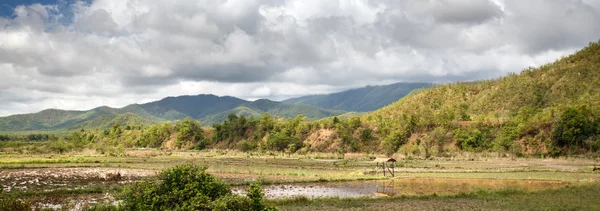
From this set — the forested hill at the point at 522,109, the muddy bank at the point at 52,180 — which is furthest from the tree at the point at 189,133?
the muddy bank at the point at 52,180

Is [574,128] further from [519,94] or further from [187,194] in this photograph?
[187,194]

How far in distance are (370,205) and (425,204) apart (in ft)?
11.6

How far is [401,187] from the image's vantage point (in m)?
35.6

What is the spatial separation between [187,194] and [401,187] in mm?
27432

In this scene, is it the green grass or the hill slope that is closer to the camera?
the green grass

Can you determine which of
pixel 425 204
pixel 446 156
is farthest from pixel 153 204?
pixel 446 156

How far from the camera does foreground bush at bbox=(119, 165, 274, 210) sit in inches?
436

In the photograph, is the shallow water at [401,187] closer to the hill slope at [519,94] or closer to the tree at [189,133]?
the hill slope at [519,94]

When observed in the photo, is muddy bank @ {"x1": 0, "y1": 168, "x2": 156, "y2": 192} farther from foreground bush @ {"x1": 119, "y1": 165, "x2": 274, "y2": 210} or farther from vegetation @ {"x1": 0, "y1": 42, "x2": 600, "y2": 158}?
vegetation @ {"x1": 0, "y1": 42, "x2": 600, "y2": 158}

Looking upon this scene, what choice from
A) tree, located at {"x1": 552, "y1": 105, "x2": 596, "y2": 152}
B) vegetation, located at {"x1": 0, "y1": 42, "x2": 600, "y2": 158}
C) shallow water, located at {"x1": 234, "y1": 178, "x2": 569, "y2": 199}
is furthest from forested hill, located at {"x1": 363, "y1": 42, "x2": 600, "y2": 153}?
shallow water, located at {"x1": 234, "y1": 178, "x2": 569, "y2": 199}

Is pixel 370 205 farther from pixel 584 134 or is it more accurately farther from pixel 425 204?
pixel 584 134

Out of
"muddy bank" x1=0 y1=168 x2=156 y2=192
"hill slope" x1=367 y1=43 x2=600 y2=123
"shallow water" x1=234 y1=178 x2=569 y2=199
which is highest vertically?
"hill slope" x1=367 y1=43 x2=600 y2=123

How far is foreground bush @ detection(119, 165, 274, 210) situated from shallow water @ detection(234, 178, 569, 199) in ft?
61.3

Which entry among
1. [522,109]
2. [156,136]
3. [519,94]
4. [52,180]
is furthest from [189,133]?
[519,94]
